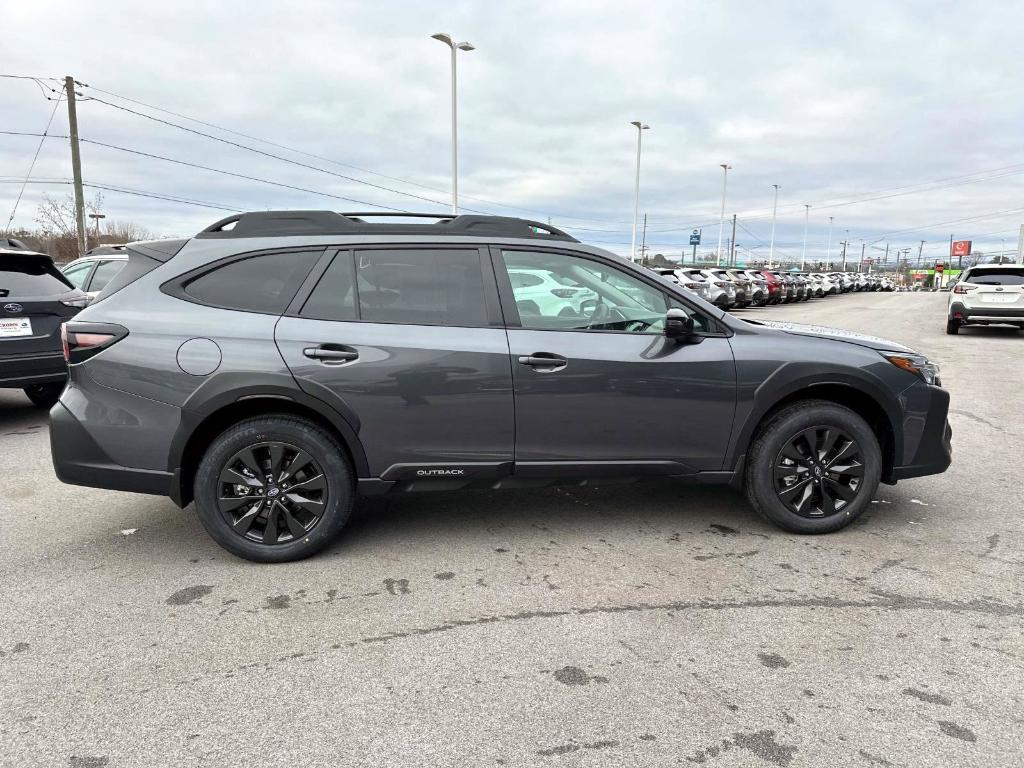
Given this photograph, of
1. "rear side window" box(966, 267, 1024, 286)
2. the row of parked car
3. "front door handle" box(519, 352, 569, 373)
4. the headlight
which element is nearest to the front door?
Result: "front door handle" box(519, 352, 569, 373)

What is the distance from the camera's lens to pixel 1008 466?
17.9 ft

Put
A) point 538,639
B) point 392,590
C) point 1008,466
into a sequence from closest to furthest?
1. point 538,639
2. point 392,590
3. point 1008,466

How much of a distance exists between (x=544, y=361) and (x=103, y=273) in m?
7.59

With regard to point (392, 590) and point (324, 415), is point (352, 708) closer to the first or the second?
point (392, 590)

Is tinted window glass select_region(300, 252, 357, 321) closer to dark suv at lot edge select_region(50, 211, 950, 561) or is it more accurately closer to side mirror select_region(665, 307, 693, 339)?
dark suv at lot edge select_region(50, 211, 950, 561)

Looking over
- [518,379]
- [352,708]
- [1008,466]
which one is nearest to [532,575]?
[518,379]

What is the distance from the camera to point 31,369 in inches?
256

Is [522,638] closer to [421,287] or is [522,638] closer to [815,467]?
[421,287]

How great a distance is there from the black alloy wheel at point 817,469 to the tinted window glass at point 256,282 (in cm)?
280

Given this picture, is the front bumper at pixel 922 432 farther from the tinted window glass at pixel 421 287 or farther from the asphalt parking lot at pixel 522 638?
the tinted window glass at pixel 421 287

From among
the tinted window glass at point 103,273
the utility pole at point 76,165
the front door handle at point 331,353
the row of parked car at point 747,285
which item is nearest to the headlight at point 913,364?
the front door handle at point 331,353

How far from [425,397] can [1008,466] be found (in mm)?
4701

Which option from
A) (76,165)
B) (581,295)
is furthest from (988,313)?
(76,165)

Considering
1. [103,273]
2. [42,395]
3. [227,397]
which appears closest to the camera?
[227,397]
